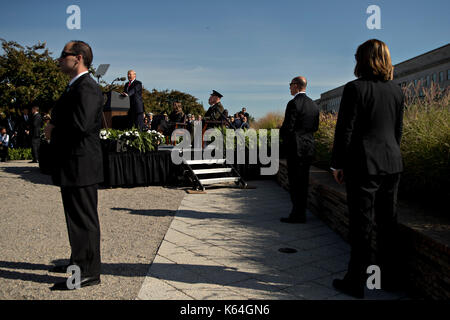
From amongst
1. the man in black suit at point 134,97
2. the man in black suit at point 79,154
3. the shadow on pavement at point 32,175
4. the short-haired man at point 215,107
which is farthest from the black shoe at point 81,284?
the man in black suit at point 134,97

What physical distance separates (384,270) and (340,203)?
184 centimetres

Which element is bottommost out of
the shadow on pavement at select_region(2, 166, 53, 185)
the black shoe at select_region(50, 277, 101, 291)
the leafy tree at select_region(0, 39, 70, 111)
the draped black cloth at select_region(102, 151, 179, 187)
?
the black shoe at select_region(50, 277, 101, 291)

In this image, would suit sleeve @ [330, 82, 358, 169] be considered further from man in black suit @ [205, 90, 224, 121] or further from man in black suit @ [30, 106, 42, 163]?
man in black suit @ [30, 106, 42, 163]

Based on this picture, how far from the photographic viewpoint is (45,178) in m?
10.9

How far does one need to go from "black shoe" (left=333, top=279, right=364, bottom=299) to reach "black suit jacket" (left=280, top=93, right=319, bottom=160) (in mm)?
2507

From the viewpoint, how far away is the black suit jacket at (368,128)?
2852 millimetres

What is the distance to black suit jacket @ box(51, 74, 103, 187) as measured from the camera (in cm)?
300

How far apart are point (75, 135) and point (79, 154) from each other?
0.51 ft

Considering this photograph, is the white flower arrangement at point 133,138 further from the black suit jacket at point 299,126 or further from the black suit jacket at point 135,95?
the black suit jacket at point 299,126

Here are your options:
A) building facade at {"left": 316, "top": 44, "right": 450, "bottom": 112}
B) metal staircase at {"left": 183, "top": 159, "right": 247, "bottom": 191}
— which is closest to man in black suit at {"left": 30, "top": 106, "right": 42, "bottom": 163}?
metal staircase at {"left": 183, "top": 159, "right": 247, "bottom": 191}

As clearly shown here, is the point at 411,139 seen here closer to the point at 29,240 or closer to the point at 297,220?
the point at 297,220

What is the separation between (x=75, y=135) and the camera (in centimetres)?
305

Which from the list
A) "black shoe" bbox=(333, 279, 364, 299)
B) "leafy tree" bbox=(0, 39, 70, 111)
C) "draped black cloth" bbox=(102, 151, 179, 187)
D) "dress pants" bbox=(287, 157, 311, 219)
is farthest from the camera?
"leafy tree" bbox=(0, 39, 70, 111)
